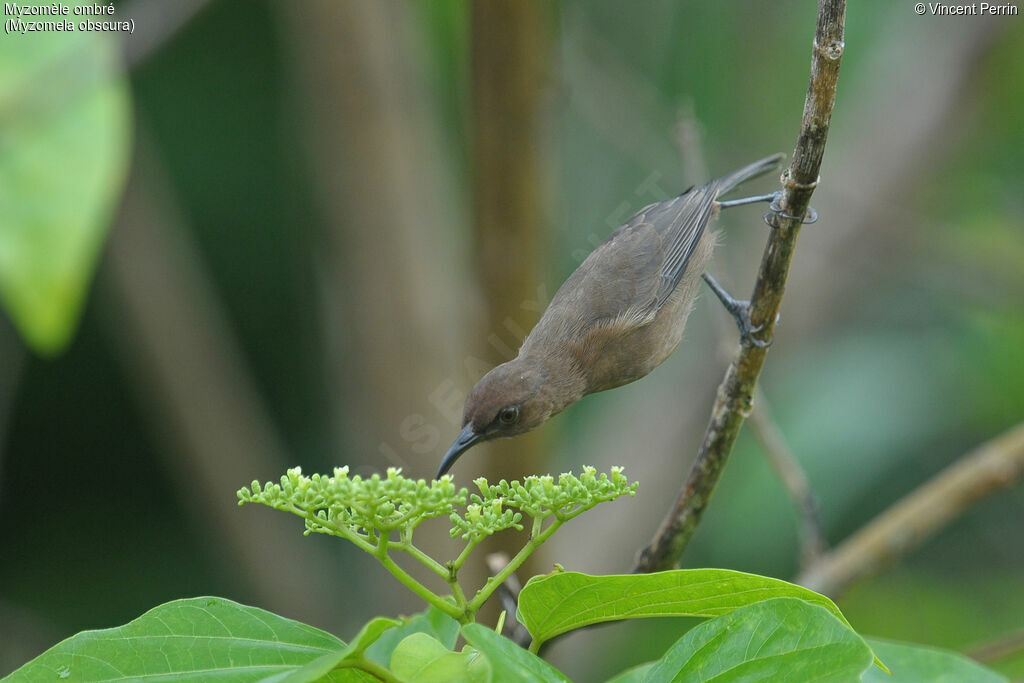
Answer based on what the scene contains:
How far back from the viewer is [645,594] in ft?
5.26

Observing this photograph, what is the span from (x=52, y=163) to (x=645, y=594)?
1362 millimetres

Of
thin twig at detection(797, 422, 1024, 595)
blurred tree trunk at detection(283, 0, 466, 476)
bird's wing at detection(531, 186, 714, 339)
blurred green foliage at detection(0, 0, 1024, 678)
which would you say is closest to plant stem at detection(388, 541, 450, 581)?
bird's wing at detection(531, 186, 714, 339)

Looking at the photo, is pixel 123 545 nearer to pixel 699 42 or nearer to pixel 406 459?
pixel 406 459

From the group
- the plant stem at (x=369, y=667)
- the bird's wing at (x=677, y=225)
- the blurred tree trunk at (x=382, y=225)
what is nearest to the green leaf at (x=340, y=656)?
the plant stem at (x=369, y=667)

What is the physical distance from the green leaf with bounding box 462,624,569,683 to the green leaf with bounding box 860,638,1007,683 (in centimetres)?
85

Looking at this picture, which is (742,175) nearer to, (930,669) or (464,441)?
(464,441)

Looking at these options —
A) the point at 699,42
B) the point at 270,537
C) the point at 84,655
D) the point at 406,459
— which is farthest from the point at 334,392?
the point at 84,655

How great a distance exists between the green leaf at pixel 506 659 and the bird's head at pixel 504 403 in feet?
3.08

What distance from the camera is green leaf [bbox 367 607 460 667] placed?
1806 millimetres

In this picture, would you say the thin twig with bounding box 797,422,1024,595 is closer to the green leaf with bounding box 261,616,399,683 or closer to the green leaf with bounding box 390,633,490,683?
→ the green leaf with bounding box 390,633,490,683

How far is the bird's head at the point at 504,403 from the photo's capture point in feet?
7.88

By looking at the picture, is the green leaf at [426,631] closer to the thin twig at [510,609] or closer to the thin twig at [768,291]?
the thin twig at [510,609]

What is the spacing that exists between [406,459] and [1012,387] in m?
3.47

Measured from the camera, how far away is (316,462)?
701 cm
